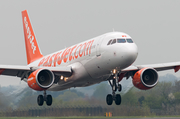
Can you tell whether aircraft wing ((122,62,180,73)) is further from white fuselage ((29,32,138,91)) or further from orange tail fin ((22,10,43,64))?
orange tail fin ((22,10,43,64))

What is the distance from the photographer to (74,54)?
32.6 metres

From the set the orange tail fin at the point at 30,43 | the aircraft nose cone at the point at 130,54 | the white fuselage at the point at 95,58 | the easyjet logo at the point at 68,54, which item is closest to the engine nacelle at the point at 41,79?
the white fuselage at the point at 95,58

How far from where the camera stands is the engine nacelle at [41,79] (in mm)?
30172

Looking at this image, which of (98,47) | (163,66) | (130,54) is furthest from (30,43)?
(130,54)

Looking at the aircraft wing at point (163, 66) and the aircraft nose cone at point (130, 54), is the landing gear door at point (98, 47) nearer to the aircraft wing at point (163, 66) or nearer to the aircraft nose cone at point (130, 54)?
the aircraft nose cone at point (130, 54)

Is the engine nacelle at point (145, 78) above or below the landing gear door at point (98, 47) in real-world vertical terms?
below

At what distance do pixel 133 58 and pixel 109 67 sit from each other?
7.42 ft

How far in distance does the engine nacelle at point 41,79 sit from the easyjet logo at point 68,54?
2919mm

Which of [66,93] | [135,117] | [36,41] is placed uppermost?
[36,41]

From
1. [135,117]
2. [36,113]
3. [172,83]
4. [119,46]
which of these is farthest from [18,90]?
[119,46]

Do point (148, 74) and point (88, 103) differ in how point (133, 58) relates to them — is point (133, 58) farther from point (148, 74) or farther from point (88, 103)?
point (88, 103)

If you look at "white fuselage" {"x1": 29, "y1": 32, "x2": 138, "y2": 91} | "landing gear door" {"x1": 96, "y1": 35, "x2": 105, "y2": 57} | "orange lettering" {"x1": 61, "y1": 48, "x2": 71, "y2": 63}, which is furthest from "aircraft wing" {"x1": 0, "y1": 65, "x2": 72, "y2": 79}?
"landing gear door" {"x1": 96, "y1": 35, "x2": 105, "y2": 57}

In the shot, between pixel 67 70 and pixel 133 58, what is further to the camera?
pixel 67 70

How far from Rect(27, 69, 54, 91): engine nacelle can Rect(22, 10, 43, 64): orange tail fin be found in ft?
37.3
